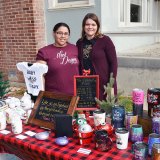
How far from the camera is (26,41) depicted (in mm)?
6293

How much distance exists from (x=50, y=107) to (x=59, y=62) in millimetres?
669

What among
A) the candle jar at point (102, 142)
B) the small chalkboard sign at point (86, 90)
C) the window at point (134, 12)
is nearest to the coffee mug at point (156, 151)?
the candle jar at point (102, 142)

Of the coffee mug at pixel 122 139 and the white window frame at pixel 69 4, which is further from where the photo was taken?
the white window frame at pixel 69 4

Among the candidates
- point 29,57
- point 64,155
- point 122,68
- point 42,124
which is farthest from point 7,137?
point 29,57

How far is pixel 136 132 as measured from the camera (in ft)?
6.17

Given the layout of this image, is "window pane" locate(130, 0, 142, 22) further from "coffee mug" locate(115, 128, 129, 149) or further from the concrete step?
"coffee mug" locate(115, 128, 129, 149)

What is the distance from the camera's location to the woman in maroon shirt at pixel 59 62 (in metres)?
2.78

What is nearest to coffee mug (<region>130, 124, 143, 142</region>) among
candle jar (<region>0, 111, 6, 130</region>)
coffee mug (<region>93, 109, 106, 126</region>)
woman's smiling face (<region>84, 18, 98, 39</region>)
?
coffee mug (<region>93, 109, 106, 126</region>)

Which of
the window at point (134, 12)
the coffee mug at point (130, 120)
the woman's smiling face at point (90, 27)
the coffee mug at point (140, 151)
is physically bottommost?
the coffee mug at point (140, 151)

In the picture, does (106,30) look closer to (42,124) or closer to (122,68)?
(122,68)

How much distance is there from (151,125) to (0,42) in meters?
5.58

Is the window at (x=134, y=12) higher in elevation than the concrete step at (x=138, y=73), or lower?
higher

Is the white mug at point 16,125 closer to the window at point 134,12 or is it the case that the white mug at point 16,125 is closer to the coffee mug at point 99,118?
the coffee mug at point 99,118

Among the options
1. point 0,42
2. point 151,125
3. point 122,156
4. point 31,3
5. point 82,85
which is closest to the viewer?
point 122,156
